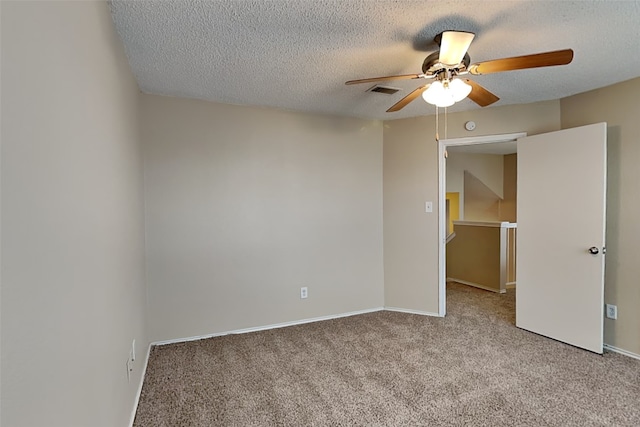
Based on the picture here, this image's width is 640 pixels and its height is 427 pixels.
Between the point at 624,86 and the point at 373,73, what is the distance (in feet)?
6.81

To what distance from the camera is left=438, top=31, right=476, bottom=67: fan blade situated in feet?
5.29

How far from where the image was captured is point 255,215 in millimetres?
3279

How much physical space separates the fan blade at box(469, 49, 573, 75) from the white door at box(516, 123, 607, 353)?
1.48 meters

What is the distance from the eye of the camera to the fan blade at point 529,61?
159 centimetres

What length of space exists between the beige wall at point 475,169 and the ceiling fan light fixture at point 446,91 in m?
4.40

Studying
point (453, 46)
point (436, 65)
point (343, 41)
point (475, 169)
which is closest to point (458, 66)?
point (436, 65)

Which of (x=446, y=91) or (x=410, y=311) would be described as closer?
(x=446, y=91)

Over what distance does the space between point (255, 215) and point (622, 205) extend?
3.18 metres

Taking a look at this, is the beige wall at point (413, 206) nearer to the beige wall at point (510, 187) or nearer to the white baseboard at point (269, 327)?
the white baseboard at point (269, 327)

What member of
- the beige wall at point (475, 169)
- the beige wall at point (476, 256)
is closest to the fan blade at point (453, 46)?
the beige wall at point (476, 256)

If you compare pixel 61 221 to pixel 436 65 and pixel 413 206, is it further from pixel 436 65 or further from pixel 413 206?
pixel 413 206

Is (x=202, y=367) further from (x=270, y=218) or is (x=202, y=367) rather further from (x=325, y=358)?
(x=270, y=218)

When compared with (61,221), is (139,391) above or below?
below

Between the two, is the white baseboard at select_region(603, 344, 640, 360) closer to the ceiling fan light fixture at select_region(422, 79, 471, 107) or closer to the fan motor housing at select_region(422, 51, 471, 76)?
the ceiling fan light fixture at select_region(422, 79, 471, 107)
